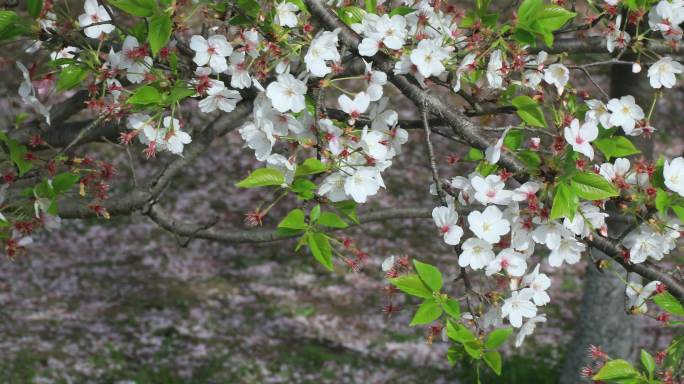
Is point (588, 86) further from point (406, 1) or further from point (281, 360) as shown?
point (406, 1)

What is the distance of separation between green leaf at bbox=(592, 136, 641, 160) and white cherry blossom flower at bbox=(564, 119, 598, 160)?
147 mm

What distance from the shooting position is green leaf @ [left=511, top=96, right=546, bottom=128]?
7.40 ft

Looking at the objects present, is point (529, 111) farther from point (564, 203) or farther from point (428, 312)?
point (428, 312)

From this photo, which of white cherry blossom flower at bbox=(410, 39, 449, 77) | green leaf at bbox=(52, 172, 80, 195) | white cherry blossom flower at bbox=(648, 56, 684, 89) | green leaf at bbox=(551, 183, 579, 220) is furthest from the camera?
green leaf at bbox=(52, 172, 80, 195)

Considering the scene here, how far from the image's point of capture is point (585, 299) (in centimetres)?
655

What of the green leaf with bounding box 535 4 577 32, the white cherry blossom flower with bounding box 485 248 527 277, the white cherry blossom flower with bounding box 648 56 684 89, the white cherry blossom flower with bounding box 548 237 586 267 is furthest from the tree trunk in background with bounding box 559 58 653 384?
the white cherry blossom flower with bounding box 485 248 527 277

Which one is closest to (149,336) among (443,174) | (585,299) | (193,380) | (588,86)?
(193,380)

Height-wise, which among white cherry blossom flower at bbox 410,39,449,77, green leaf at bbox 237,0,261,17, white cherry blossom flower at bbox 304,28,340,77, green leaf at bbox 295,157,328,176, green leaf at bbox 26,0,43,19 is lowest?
green leaf at bbox 295,157,328,176

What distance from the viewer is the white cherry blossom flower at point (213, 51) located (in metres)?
2.25

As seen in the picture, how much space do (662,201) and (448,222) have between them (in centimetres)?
57

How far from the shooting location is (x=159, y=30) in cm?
207

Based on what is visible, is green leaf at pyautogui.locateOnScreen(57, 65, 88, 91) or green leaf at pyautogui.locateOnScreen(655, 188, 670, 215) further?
green leaf at pyautogui.locateOnScreen(57, 65, 88, 91)

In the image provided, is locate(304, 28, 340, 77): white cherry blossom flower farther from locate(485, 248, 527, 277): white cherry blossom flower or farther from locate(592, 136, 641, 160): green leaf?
locate(592, 136, 641, 160): green leaf

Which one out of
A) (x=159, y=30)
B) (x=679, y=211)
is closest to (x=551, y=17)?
(x=679, y=211)
